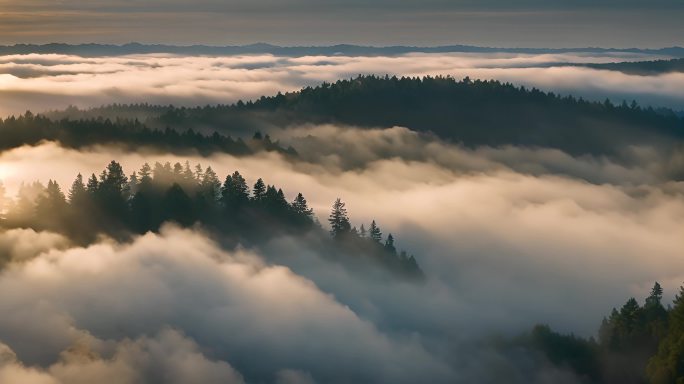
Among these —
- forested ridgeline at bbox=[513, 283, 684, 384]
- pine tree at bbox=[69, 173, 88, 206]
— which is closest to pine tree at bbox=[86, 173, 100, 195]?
pine tree at bbox=[69, 173, 88, 206]

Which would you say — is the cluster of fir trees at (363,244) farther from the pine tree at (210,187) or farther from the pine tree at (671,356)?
the pine tree at (671,356)

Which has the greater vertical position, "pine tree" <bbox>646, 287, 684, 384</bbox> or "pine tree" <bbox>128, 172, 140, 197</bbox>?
"pine tree" <bbox>128, 172, 140, 197</bbox>

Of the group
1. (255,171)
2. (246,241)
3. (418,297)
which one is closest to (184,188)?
(246,241)

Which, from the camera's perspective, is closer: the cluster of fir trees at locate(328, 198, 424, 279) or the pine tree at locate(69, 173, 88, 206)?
the pine tree at locate(69, 173, 88, 206)

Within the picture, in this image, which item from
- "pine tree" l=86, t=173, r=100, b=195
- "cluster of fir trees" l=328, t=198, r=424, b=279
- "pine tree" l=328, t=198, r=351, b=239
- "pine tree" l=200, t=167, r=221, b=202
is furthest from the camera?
"pine tree" l=328, t=198, r=351, b=239

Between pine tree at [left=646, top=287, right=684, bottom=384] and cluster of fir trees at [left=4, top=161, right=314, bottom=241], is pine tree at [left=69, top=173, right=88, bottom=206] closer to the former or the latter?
cluster of fir trees at [left=4, top=161, right=314, bottom=241]

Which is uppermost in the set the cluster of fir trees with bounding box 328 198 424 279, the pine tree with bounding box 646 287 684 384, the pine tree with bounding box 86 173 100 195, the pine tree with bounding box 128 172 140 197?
the pine tree with bounding box 86 173 100 195

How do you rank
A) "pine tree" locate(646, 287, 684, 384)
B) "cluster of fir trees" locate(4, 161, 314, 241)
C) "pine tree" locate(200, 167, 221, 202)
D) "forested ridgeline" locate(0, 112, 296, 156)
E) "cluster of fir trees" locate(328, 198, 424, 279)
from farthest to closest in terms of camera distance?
"forested ridgeline" locate(0, 112, 296, 156) < "cluster of fir trees" locate(328, 198, 424, 279) < "pine tree" locate(200, 167, 221, 202) < "cluster of fir trees" locate(4, 161, 314, 241) < "pine tree" locate(646, 287, 684, 384)
